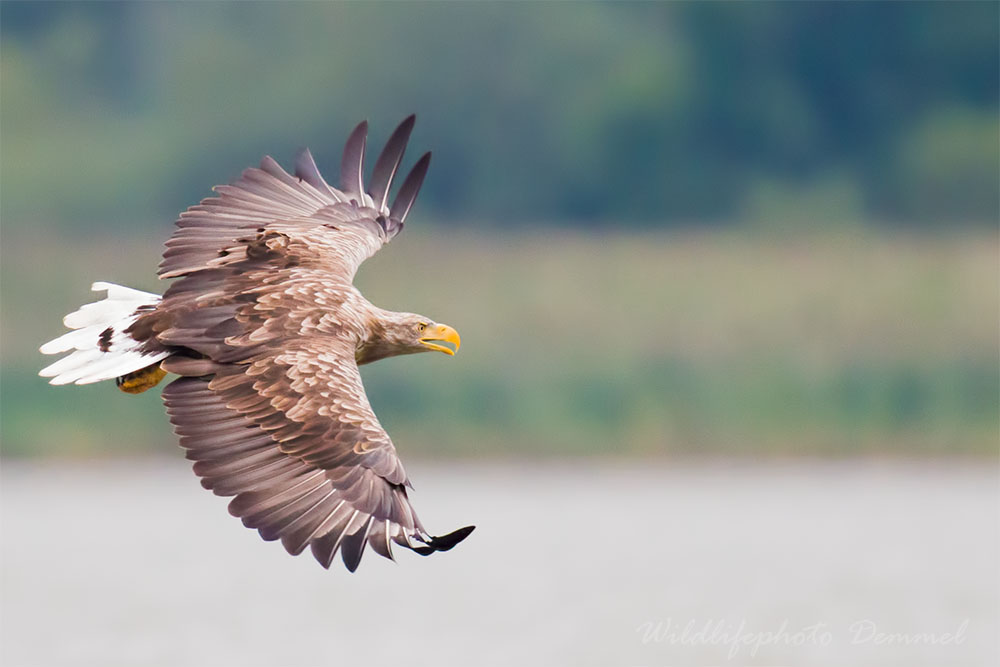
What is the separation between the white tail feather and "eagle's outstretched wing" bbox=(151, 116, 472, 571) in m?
0.13

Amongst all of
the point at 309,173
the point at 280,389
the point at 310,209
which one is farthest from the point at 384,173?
the point at 280,389

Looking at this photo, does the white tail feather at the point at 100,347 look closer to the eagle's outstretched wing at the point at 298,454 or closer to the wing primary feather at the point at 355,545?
the eagle's outstretched wing at the point at 298,454

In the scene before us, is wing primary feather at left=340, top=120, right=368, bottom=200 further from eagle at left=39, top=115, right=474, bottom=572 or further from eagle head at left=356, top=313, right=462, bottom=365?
eagle head at left=356, top=313, right=462, bottom=365

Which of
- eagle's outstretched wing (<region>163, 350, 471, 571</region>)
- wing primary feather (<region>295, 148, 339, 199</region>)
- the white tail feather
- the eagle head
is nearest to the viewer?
eagle's outstretched wing (<region>163, 350, 471, 571</region>)

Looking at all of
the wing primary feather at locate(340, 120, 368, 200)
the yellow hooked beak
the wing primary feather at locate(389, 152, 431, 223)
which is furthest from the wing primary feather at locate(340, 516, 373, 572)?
the wing primary feather at locate(340, 120, 368, 200)

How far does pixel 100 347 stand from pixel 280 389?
1.26 m

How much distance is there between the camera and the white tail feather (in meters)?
9.58

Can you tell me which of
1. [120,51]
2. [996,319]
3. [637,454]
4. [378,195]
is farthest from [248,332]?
[120,51]

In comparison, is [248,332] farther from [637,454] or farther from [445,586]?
[637,454]

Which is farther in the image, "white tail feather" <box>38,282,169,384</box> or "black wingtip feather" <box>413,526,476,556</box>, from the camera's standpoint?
"white tail feather" <box>38,282,169,384</box>

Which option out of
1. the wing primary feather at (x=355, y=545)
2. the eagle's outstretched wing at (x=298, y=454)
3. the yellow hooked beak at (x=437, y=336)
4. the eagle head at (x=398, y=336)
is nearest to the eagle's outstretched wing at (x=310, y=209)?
the eagle head at (x=398, y=336)

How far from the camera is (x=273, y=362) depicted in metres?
9.41

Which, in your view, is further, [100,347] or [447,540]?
[100,347]

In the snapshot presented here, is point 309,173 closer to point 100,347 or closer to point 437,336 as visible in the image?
point 437,336
